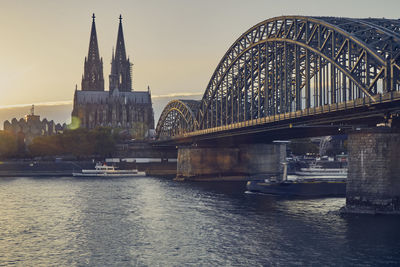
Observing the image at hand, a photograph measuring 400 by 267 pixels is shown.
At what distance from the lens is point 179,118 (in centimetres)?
16662

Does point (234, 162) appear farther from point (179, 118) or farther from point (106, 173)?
point (179, 118)

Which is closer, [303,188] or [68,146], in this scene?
[303,188]

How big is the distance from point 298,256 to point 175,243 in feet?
37.8

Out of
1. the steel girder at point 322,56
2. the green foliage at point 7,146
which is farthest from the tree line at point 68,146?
the steel girder at point 322,56

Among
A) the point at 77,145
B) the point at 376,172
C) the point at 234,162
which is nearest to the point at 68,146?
the point at 77,145

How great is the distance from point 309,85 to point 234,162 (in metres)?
48.5

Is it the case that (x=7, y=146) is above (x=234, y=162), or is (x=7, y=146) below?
above

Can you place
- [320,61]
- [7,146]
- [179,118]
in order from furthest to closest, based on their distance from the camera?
[7,146], [179,118], [320,61]

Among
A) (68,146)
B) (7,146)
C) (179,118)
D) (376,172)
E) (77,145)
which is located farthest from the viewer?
(68,146)

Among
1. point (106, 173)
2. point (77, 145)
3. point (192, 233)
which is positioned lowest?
point (192, 233)

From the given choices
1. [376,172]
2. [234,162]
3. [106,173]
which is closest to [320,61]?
[376,172]

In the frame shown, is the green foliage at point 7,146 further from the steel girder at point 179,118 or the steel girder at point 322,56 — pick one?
the steel girder at point 322,56

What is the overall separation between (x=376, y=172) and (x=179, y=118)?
11429 cm

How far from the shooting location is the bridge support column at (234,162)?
11962cm
